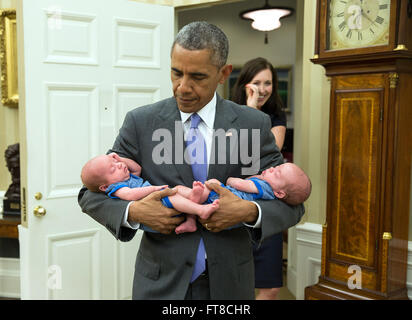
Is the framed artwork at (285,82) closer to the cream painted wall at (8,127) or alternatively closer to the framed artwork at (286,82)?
the framed artwork at (286,82)

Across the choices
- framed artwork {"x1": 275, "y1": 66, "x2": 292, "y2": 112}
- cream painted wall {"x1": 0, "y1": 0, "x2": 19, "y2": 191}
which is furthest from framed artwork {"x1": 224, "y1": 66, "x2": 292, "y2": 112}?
cream painted wall {"x1": 0, "y1": 0, "x2": 19, "y2": 191}

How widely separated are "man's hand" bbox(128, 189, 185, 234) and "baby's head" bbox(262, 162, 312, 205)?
1.12 feet

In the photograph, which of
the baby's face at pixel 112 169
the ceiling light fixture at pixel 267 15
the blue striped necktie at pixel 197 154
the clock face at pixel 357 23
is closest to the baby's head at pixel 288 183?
the blue striped necktie at pixel 197 154

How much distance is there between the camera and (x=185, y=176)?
147cm

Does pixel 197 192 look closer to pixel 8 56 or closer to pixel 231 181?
pixel 231 181

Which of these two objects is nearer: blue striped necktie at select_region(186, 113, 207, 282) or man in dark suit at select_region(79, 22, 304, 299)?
man in dark suit at select_region(79, 22, 304, 299)

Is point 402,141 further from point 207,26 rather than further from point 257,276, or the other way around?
point 207,26

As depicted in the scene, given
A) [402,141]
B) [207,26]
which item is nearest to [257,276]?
[402,141]

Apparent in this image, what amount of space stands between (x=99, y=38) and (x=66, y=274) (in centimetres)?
153

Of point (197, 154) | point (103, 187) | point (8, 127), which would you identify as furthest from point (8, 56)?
point (197, 154)

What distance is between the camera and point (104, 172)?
1476 millimetres

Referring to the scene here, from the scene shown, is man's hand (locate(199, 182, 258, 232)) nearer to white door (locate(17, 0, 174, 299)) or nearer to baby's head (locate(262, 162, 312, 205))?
baby's head (locate(262, 162, 312, 205))

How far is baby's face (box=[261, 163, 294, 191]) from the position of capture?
1.47 metres

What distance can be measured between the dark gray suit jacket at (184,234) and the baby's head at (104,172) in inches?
1.7
